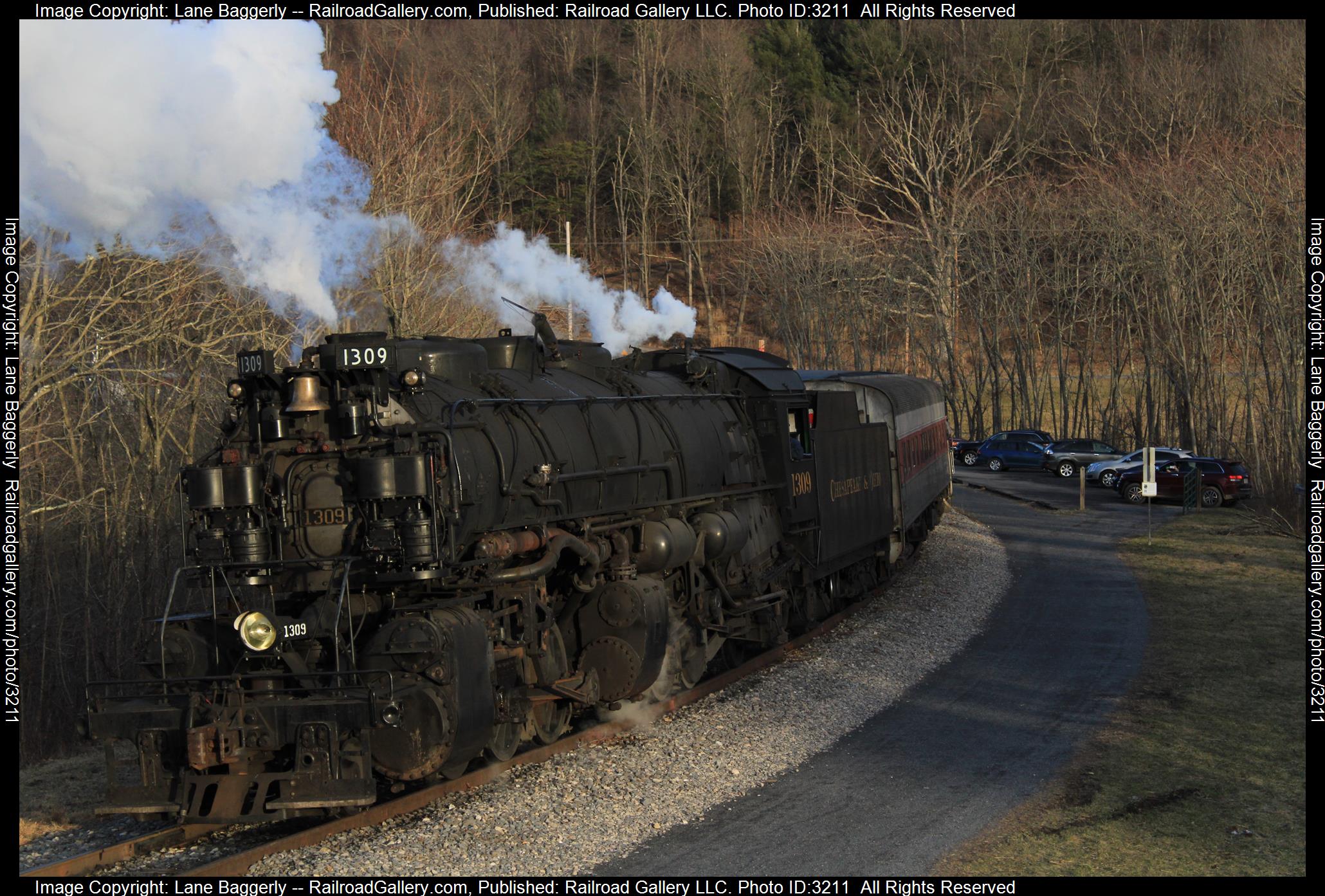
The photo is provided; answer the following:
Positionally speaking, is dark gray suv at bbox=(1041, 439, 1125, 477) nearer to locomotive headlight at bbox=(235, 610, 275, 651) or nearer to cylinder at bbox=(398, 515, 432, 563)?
cylinder at bbox=(398, 515, 432, 563)

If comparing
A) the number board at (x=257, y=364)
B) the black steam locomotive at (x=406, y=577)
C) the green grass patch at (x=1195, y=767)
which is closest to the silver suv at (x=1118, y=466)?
the green grass patch at (x=1195, y=767)

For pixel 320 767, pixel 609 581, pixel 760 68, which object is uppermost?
pixel 760 68

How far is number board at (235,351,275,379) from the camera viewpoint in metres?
9.60

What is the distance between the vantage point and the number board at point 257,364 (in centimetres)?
960

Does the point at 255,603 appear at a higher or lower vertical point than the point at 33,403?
lower

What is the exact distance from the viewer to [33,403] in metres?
19.3

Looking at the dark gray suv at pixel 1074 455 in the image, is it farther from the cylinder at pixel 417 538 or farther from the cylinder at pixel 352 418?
the cylinder at pixel 417 538

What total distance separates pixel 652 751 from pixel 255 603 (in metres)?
3.61

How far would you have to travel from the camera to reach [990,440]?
4875 centimetres

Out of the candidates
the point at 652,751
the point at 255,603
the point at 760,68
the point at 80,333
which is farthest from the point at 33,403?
the point at 760,68

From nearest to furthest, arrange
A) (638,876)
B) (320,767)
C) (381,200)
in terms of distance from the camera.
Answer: (638,876) < (320,767) < (381,200)

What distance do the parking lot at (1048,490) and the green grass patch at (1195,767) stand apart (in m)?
13.7

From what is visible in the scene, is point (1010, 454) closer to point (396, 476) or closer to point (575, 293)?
point (575, 293)

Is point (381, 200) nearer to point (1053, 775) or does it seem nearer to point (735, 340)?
point (1053, 775)
